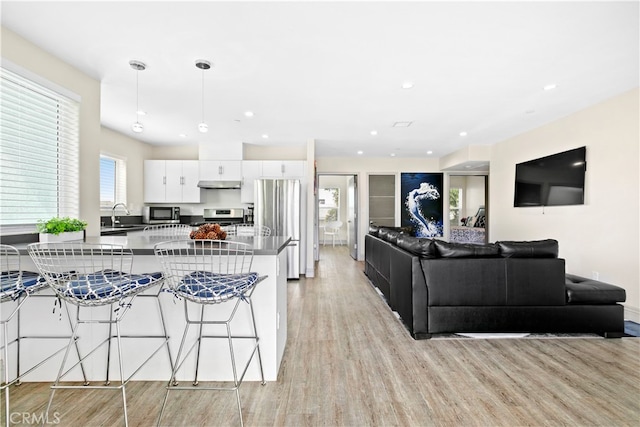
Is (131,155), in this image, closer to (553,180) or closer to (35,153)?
(35,153)

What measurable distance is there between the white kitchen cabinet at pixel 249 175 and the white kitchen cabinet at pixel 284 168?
11 cm

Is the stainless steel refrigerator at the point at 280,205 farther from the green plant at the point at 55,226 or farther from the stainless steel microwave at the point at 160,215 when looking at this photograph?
the green plant at the point at 55,226

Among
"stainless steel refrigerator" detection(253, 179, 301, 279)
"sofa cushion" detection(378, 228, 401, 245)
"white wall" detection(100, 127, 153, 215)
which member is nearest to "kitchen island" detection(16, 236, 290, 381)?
"sofa cushion" detection(378, 228, 401, 245)

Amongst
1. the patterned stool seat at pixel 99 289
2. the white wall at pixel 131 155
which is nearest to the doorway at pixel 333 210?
the white wall at pixel 131 155

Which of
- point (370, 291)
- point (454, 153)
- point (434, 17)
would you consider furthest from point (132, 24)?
point (454, 153)

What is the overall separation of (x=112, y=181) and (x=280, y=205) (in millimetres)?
2816

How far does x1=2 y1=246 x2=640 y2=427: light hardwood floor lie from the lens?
180 centimetres

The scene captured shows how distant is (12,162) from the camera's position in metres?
2.43

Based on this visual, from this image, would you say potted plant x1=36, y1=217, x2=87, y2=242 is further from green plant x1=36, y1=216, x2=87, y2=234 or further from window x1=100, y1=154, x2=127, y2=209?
window x1=100, y1=154, x2=127, y2=209

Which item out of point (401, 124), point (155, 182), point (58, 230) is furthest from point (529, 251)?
point (155, 182)

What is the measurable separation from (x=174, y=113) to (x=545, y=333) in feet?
16.3

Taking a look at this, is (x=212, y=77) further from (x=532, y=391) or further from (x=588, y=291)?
(x=588, y=291)

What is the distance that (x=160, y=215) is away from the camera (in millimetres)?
5988

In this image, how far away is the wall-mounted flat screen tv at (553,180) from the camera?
4.07m
